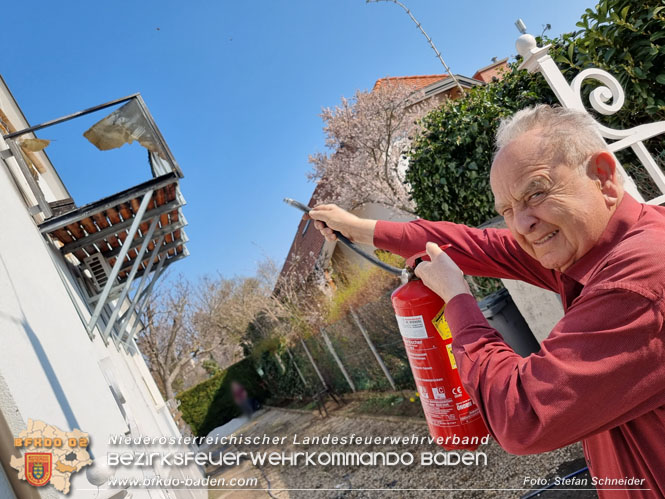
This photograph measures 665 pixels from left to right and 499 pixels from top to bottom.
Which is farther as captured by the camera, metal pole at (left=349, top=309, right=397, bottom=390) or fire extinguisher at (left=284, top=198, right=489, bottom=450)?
metal pole at (left=349, top=309, right=397, bottom=390)

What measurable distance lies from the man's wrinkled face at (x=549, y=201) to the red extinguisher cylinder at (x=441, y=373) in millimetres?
433

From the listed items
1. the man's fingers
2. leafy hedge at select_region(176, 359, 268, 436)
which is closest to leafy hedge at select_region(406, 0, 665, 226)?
the man's fingers

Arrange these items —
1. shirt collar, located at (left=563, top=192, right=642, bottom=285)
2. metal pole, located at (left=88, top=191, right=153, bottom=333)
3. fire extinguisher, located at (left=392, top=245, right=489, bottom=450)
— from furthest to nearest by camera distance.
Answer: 1. metal pole, located at (left=88, top=191, right=153, bottom=333)
2. fire extinguisher, located at (left=392, top=245, right=489, bottom=450)
3. shirt collar, located at (left=563, top=192, right=642, bottom=285)

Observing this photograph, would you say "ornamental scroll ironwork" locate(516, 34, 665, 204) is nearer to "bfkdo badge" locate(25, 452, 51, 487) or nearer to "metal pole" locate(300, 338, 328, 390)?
"bfkdo badge" locate(25, 452, 51, 487)

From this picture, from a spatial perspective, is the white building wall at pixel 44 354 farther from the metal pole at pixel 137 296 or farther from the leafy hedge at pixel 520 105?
the leafy hedge at pixel 520 105

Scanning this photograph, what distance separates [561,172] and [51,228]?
5.33 metres

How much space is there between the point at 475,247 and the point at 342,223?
2.24 ft

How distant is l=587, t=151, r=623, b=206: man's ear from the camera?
4.21ft

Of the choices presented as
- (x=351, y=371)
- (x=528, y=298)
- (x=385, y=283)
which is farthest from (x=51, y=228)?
(x=351, y=371)

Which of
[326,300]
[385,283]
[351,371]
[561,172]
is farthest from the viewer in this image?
[326,300]

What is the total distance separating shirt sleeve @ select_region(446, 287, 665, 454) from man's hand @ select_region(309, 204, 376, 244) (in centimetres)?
115

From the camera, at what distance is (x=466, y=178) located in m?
4.73

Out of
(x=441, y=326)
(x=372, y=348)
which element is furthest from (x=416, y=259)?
(x=372, y=348)

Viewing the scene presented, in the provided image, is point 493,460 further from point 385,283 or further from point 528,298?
point 385,283
